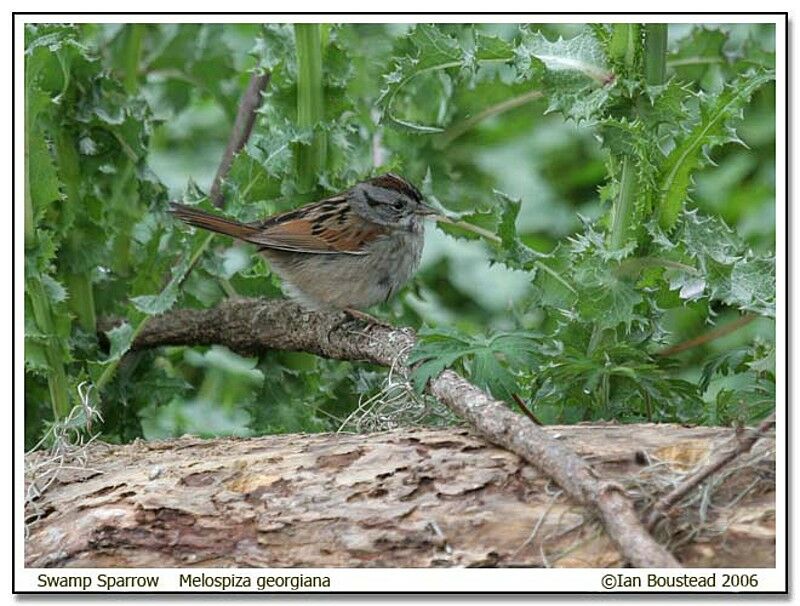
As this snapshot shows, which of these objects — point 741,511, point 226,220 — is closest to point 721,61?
point 226,220

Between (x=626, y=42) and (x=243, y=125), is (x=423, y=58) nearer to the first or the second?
(x=626, y=42)

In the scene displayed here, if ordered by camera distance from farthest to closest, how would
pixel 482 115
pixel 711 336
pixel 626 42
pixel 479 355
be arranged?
pixel 482 115 → pixel 711 336 → pixel 626 42 → pixel 479 355

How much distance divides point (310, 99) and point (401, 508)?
2.16 m

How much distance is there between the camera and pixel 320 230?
5293 millimetres

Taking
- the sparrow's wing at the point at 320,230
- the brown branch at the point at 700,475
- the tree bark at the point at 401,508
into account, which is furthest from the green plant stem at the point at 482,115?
the brown branch at the point at 700,475

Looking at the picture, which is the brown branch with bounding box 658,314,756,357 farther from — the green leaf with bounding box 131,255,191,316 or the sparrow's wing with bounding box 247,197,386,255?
the green leaf with bounding box 131,255,191,316

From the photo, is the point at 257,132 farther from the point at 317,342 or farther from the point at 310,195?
the point at 317,342

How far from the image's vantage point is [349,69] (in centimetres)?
504

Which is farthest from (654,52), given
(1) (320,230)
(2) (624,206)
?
(1) (320,230)

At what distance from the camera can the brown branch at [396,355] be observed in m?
3.20

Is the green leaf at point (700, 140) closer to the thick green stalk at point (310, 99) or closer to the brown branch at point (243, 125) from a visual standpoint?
the thick green stalk at point (310, 99)

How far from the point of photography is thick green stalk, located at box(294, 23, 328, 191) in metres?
4.95
